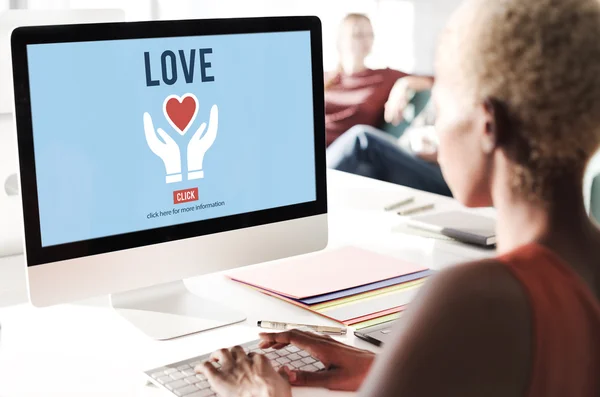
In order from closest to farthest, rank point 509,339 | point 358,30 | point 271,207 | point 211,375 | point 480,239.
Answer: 1. point 509,339
2. point 211,375
3. point 271,207
4. point 480,239
5. point 358,30

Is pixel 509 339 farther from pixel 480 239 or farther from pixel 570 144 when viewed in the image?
pixel 480 239

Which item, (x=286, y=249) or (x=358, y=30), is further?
(x=358, y=30)

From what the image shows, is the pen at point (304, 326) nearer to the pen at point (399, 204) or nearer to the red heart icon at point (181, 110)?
the red heart icon at point (181, 110)

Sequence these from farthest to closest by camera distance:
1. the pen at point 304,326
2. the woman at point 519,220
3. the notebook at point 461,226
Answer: the notebook at point 461,226, the pen at point 304,326, the woman at point 519,220

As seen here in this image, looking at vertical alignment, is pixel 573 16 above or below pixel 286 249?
above

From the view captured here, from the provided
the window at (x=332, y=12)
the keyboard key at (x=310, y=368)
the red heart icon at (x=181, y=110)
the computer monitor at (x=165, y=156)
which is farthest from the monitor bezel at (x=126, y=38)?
the window at (x=332, y=12)

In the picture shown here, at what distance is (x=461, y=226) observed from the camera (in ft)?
6.61

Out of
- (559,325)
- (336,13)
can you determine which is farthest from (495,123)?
(336,13)

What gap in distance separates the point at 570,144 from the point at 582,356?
200mm

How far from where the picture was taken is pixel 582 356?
0.76 metres

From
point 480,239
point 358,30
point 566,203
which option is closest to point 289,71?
point 480,239

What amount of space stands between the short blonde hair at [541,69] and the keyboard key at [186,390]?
64 centimetres

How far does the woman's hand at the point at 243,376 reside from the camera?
1188 millimetres

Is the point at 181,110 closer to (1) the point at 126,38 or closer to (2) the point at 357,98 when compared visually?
(1) the point at 126,38
